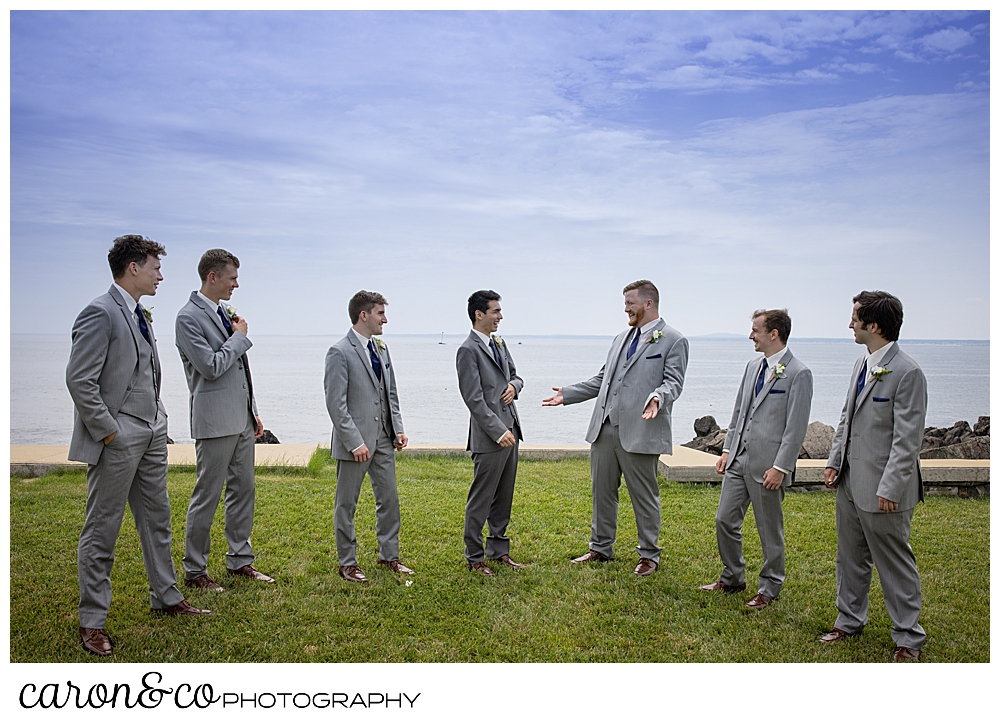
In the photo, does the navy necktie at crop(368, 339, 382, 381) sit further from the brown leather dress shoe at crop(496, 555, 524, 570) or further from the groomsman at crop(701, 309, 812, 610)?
the groomsman at crop(701, 309, 812, 610)

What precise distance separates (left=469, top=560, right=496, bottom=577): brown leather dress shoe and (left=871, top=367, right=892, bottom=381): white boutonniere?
2648 mm

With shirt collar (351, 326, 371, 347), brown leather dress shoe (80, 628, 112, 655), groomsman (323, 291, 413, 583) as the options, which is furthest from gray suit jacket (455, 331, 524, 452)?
brown leather dress shoe (80, 628, 112, 655)

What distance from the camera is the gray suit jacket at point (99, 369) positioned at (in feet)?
12.5

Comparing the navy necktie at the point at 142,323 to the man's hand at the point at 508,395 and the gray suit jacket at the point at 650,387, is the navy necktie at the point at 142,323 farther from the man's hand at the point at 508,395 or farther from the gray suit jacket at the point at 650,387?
the gray suit jacket at the point at 650,387

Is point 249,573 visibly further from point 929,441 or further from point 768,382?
point 929,441

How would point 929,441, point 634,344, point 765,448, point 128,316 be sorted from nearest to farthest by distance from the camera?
1. point 128,316
2. point 765,448
3. point 634,344
4. point 929,441

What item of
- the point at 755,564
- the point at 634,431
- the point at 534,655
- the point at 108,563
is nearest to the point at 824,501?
the point at 755,564

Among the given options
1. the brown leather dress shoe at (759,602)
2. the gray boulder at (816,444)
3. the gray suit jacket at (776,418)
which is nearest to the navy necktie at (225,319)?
the gray suit jacket at (776,418)

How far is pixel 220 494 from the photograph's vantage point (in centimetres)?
470

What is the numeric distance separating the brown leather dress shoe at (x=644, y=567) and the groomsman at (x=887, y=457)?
1325mm

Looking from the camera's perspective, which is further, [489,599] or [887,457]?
[489,599]

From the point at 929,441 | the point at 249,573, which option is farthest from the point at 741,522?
the point at 929,441

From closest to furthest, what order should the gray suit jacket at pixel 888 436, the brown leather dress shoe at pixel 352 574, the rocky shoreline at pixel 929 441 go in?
1. the gray suit jacket at pixel 888 436
2. the brown leather dress shoe at pixel 352 574
3. the rocky shoreline at pixel 929 441

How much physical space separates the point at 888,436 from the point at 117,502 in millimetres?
3958
